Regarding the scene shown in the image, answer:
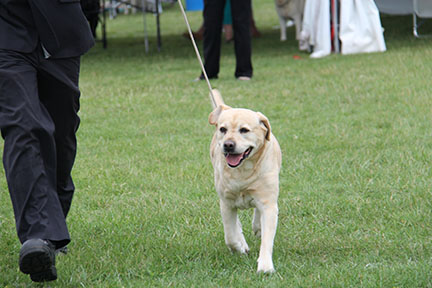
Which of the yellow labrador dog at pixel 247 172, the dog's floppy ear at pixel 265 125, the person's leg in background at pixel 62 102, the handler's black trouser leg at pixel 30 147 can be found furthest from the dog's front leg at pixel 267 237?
the person's leg in background at pixel 62 102

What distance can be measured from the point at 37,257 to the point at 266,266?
106cm

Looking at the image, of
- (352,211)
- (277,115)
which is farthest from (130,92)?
Answer: (352,211)

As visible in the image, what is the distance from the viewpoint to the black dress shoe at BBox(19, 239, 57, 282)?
2.85 metres

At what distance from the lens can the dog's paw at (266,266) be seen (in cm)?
328

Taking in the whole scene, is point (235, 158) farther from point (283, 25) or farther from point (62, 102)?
point (283, 25)

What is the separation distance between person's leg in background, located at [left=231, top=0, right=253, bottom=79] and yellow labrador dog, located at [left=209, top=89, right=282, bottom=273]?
5386 millimetres

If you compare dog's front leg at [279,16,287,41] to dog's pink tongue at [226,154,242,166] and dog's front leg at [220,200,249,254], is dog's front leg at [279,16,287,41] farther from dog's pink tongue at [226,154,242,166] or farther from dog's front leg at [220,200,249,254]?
dog's pink tongue at [226,154,242,166]

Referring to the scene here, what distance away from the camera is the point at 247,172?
3.40 m

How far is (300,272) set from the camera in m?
3.34

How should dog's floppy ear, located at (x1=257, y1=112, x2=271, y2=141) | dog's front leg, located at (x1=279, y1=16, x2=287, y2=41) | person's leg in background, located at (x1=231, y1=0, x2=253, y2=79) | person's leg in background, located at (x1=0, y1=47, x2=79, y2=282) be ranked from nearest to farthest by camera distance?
1. person's leg in background, located at (x1=0, y1=47, x2=79, y2=282)
2. dog's floppy ear, located at (x1=257, y1=112, x2=271, y2=141)
3. person's leg in background, located at (x1=231, y1=0, x2=253, y2=79)
4. dog's front leg, located at (x1=279, y1=16, x2=287, y2=41)

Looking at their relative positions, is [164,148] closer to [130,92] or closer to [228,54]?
[130,92]

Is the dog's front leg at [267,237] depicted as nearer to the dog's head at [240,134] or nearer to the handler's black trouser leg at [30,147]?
the dog's head at [240,134]

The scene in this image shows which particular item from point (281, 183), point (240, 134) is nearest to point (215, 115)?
point (240, 134)

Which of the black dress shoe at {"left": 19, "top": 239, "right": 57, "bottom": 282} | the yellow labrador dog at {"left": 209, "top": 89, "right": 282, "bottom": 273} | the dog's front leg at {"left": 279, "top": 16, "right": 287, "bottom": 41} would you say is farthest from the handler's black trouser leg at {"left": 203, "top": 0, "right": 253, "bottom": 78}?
the black dress shoe at {"left": 19, "top": 239, "right": 57, "bottom": 282}
